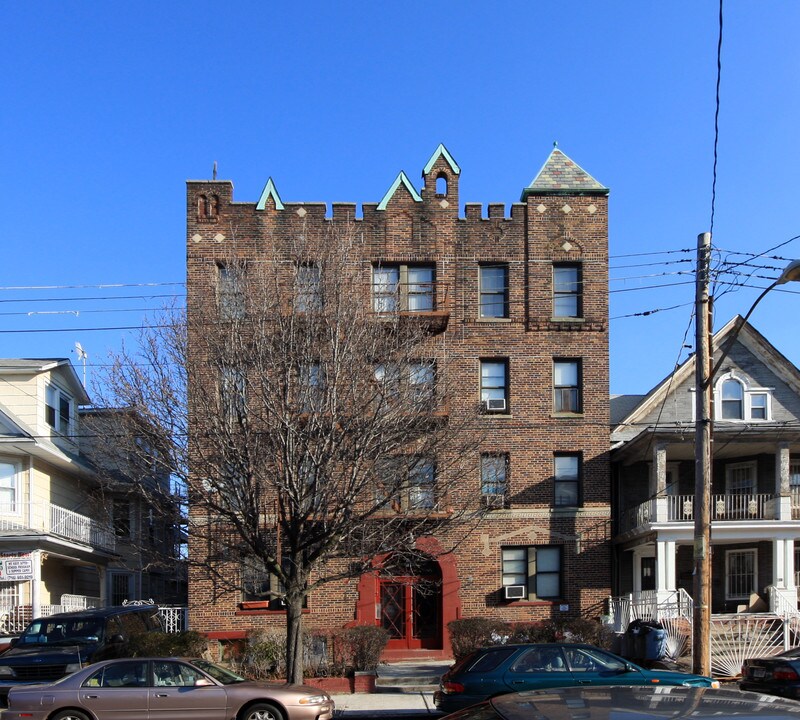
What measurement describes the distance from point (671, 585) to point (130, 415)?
52.6 ft

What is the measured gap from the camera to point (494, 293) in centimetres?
2883

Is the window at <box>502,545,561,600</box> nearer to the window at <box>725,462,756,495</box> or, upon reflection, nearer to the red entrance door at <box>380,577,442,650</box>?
the red entrance door at <box>380,577,442,650</box>

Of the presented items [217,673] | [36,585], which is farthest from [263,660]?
[36,585]

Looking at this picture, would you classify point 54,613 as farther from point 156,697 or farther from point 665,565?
point 665,565

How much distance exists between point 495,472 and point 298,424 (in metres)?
10.2

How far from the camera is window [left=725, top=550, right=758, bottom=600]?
99.6 ft

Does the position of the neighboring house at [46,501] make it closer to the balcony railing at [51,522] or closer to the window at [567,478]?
the balcony railing at [51,522]

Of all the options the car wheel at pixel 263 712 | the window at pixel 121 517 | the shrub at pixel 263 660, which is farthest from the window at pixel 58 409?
the car wheel at pixel 263 712

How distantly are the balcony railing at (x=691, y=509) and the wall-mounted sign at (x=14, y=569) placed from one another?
58.7ft

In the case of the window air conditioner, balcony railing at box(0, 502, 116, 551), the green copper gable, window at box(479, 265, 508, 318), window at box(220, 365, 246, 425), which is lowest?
the window air conditioner

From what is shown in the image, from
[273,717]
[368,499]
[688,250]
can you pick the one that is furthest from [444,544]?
[273,717]

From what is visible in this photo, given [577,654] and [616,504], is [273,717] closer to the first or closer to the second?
[577,654]

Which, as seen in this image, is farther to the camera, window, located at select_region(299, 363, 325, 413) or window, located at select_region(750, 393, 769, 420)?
window, located at select_region(750, 393, 769, 420)

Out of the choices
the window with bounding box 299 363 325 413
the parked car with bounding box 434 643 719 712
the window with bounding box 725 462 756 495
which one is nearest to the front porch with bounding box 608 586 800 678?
the window with bounding box 725 462 756 495
